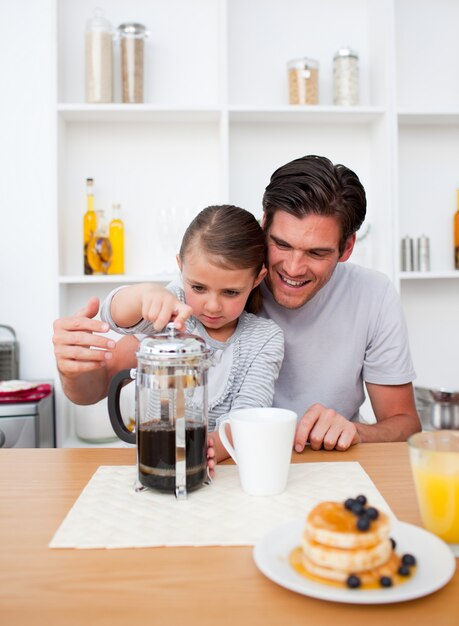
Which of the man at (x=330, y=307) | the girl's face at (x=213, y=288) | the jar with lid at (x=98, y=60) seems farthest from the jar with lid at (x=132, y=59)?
the girl's face at (x=213, y=288)

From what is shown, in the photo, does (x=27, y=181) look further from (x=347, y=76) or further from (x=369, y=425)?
(x=369, y=425)

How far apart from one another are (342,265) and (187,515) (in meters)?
1.10

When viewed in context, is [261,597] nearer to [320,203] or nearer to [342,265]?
[320,203]

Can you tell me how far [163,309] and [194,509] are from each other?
33 cm

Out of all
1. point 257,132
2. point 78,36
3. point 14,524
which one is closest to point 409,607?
point 14,524

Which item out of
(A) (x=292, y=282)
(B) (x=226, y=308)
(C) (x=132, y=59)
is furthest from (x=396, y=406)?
(C) (x=132, y=59)

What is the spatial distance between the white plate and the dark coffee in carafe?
0.66 ft

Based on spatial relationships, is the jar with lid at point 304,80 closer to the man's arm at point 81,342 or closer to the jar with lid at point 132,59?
→ the jar with lid at point 132,59

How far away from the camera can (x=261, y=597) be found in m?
0.64

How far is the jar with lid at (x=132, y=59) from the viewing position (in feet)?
8.72

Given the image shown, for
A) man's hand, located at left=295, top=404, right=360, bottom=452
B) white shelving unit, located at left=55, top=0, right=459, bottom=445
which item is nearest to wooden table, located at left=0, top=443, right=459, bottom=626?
man's hand, located at left=295, top=404, right=360, bottom=452

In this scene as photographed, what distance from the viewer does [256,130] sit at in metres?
2.88

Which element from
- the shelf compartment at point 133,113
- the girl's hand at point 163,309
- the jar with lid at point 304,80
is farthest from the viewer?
→ the jar with lid at point 304,80

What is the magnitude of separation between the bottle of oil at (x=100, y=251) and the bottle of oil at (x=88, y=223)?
0.01 meters
